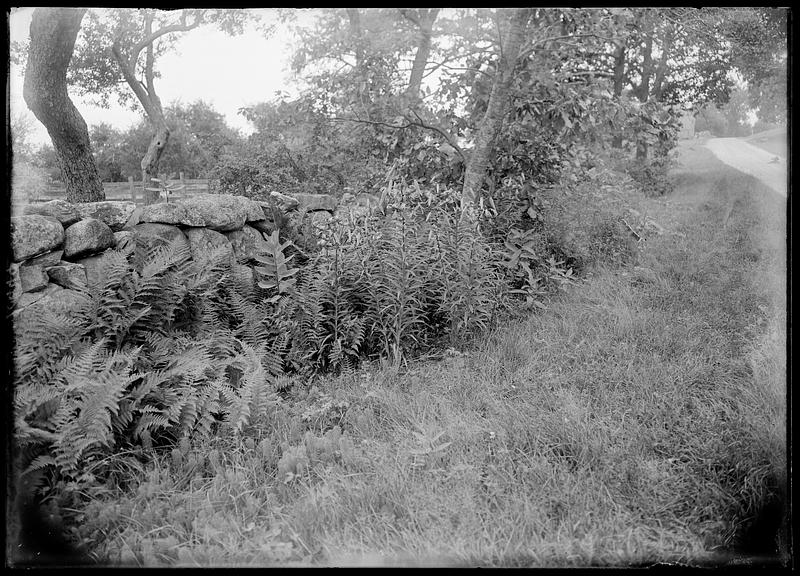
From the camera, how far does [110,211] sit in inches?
183

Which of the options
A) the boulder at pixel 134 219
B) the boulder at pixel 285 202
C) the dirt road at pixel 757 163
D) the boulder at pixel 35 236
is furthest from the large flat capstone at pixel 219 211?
the dirt road at pixel 757 163

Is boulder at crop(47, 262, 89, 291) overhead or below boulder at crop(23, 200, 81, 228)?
below

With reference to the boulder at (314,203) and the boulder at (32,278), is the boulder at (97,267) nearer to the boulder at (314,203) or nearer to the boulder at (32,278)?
the boulder at (32,278)

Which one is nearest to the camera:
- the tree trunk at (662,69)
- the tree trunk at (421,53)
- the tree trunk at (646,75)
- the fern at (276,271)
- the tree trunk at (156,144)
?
the tree trunk at (156,144)

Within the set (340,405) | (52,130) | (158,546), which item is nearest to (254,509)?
(158,546)

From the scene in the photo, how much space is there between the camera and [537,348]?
14.9 feet

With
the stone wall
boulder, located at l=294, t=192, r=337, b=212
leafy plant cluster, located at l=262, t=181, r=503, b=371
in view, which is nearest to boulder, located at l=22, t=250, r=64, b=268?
the stone wall

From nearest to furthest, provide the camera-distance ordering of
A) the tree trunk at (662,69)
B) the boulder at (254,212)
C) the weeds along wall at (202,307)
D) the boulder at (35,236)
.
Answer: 1. the weeds along wall at (202,307)
2. the boulder at (35,236)
3. the tree trunk at (662,69)
4. the boulder at (254,212)

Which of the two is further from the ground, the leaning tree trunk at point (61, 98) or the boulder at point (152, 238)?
the leaning tree trunk at point (61, 98)

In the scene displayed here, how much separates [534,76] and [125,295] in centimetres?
505

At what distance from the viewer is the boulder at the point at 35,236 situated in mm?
3686

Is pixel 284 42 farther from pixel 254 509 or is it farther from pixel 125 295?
pixel 254 509

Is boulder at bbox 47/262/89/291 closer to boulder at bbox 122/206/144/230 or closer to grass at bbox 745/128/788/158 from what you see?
boulder at bbox 122/206/144/230

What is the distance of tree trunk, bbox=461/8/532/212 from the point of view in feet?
19.2
